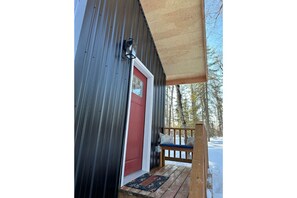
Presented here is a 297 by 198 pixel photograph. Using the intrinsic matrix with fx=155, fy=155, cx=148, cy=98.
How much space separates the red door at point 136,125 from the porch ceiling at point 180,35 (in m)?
1.10

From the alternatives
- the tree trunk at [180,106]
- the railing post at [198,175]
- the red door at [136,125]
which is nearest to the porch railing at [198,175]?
the railing post at [198,175]

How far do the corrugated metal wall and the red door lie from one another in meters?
0.45

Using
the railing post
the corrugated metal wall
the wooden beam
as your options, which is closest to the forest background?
the wooden beam

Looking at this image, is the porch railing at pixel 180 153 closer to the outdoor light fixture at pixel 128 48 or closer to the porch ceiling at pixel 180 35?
the porch ceiling at pixel 180 35

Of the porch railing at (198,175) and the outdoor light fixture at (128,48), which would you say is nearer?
the porch railing at (198,175)

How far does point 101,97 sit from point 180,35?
242cm

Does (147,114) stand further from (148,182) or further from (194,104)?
(194,104)

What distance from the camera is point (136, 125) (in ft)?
9.10

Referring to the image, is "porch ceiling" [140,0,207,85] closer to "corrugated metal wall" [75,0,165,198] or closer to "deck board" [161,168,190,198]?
"corrugated metal wall" [75,0,165,198]

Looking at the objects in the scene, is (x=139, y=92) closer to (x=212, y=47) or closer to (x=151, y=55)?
(x=151, y=55)

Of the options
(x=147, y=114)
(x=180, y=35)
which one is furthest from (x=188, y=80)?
(x=147, y=114)

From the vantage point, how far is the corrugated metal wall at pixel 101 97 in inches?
56.2

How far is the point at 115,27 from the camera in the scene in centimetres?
203
